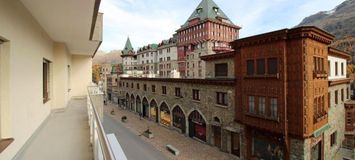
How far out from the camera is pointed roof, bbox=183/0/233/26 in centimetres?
3951

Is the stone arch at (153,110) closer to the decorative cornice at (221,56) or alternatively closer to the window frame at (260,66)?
the decorative cornice at (221,56)

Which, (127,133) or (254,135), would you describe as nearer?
(254,135)

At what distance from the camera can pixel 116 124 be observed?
29.5 m

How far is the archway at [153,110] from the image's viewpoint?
30609 millimetres

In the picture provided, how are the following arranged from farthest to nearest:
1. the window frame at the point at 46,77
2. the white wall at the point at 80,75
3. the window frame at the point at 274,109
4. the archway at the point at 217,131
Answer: the archway at the point at 217,131 → the white wall at the point at 80,75 → the window frame at the point at 274,109 → the window frame at the point at 46,77

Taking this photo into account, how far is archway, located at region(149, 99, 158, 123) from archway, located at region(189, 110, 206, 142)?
912 centimetres

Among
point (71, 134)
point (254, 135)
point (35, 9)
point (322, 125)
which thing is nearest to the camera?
point (35, 9)

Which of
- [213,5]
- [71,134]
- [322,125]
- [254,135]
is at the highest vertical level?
[213,5]

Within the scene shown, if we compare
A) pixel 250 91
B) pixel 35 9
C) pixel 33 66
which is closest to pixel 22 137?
pixel 33 66

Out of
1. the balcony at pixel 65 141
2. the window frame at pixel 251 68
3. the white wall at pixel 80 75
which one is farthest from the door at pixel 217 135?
the balcony at pixel 65 141

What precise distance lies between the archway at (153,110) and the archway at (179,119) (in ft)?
17.4

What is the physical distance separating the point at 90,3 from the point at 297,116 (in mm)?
13040

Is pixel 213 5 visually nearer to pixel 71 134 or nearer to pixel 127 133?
pixel 127 133

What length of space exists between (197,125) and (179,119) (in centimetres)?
372
